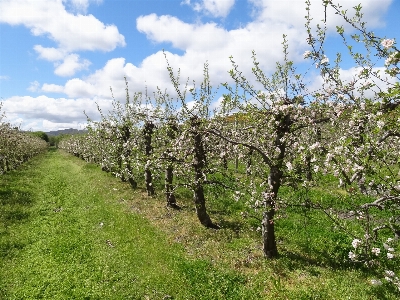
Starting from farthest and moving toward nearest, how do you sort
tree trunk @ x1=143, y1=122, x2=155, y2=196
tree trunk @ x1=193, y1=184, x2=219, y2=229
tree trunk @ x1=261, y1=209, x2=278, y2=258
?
tree trunk @ x1=143, y1=122, x2=155, y2=196
tree trunk @ x1=193, y1=184, x2=219, y2=229
tree trunk @ x1=261, y1=209, x2=278, y2=258

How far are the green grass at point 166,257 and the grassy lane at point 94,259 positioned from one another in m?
0.04

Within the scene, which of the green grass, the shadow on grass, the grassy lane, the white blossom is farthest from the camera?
the shadow on grass

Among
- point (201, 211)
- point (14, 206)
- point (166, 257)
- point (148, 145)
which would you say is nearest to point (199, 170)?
point (201, 211)

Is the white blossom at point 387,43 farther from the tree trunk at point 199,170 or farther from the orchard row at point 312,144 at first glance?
the tree trunk at point 199,170

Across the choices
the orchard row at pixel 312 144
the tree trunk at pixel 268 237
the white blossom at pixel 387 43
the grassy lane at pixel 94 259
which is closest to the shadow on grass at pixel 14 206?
the grassy lane at pixel 94 259

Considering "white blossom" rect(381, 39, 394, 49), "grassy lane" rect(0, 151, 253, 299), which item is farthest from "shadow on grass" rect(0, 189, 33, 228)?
"white blossom" rect(381, 39, 394, 49)

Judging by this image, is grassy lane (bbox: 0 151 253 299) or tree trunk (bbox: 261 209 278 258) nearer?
grassy lane (bbox: 0 151 253 299)

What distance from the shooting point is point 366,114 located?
6.15 meters

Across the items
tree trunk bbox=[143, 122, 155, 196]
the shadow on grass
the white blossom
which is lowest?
the shadow on grass

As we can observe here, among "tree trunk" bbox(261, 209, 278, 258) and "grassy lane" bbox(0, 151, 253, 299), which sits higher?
"tree trunk" bbox(261, 209, 278, 258)

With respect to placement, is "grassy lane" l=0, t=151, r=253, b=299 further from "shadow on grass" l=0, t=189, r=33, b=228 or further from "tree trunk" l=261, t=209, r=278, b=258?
"tree trunk" l=261, t=209, r=278, b=258

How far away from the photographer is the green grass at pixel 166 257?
10.3 meters

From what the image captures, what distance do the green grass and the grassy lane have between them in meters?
0.04

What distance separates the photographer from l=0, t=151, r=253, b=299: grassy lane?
34.8 feet
